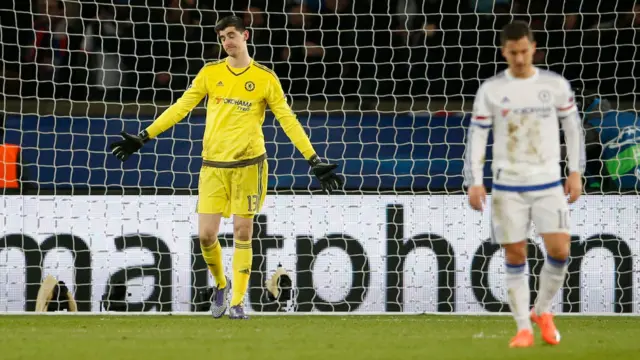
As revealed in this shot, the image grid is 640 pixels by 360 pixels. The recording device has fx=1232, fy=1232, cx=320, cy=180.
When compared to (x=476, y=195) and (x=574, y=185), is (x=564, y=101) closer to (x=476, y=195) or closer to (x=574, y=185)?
(x=574, y=185)

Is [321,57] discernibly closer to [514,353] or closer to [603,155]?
[603,155]

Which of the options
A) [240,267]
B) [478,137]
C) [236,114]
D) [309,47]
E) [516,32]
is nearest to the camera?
[516,32]

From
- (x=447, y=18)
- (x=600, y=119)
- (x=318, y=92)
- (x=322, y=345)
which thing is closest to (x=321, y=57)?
(x=318, y=92)

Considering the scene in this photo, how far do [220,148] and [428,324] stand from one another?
1.86 metres

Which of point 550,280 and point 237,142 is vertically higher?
point 237,142

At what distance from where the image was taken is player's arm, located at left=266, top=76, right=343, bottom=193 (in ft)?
27.0

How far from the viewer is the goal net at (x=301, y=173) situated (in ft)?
32.1

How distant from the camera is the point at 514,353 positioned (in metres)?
6.00

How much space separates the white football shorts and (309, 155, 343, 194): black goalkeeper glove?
208 cm

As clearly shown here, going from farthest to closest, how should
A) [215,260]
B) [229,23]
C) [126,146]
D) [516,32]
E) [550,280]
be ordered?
[215,260], [126,146], [229,23], [550,280], [516,32]

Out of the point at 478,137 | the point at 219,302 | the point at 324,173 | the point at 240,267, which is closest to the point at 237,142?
the point at 324,173

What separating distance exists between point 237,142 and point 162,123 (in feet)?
1.70

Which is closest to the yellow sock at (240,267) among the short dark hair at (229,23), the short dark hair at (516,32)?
the short dark hair at (229,23)

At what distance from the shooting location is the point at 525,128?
6215 mm
